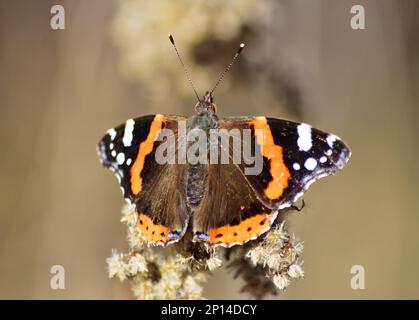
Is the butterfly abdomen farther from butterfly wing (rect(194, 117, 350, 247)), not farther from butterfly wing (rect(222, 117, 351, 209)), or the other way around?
butterfly wing (rect(222, 117, 351, 209))

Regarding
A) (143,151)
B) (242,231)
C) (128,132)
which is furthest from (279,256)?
(128,132)

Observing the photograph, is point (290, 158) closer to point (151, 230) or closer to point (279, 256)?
point (279, 256)

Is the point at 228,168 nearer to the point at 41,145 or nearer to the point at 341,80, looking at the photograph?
the point at 341,80

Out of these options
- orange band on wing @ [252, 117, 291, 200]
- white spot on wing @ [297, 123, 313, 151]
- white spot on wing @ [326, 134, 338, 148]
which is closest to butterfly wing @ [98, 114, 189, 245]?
orange band on wing @ [252, 117, 291, 200]

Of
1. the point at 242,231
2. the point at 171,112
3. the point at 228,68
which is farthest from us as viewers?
the point at 171,112

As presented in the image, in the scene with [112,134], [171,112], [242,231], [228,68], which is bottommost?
[242,231]
